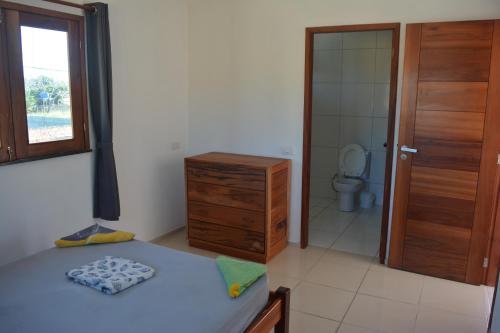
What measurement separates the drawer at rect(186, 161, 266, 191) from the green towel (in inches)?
53.0

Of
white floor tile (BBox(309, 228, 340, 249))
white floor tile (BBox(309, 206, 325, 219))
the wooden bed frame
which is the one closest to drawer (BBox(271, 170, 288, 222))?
white floor tile (BBox(309, 228, 340, 249))

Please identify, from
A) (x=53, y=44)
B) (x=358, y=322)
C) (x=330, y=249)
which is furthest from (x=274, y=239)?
(x=53, y=44)

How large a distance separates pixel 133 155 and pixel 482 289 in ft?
10.4

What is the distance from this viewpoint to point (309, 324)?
9.40 ft

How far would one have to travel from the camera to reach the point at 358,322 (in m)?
2.90

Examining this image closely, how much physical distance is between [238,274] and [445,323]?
5.28 feet

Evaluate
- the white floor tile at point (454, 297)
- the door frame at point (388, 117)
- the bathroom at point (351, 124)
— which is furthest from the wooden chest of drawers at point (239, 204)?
the white floor tile at point (454, 297)

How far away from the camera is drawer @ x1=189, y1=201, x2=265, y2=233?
381cm

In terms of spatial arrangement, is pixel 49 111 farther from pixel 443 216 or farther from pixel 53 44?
pixel 443 216

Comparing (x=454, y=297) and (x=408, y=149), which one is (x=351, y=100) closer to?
(x=408, y=149)

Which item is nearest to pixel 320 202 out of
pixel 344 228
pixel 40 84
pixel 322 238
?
pixel 344 228

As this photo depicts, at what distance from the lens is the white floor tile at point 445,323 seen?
2.81m

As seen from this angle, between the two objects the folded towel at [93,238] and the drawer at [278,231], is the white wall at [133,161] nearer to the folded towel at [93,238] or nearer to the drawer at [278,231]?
the folded towel at [93,238]

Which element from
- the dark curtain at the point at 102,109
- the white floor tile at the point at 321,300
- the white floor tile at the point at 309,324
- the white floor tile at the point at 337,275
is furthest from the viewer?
the white floor tile at the point at 337,275
